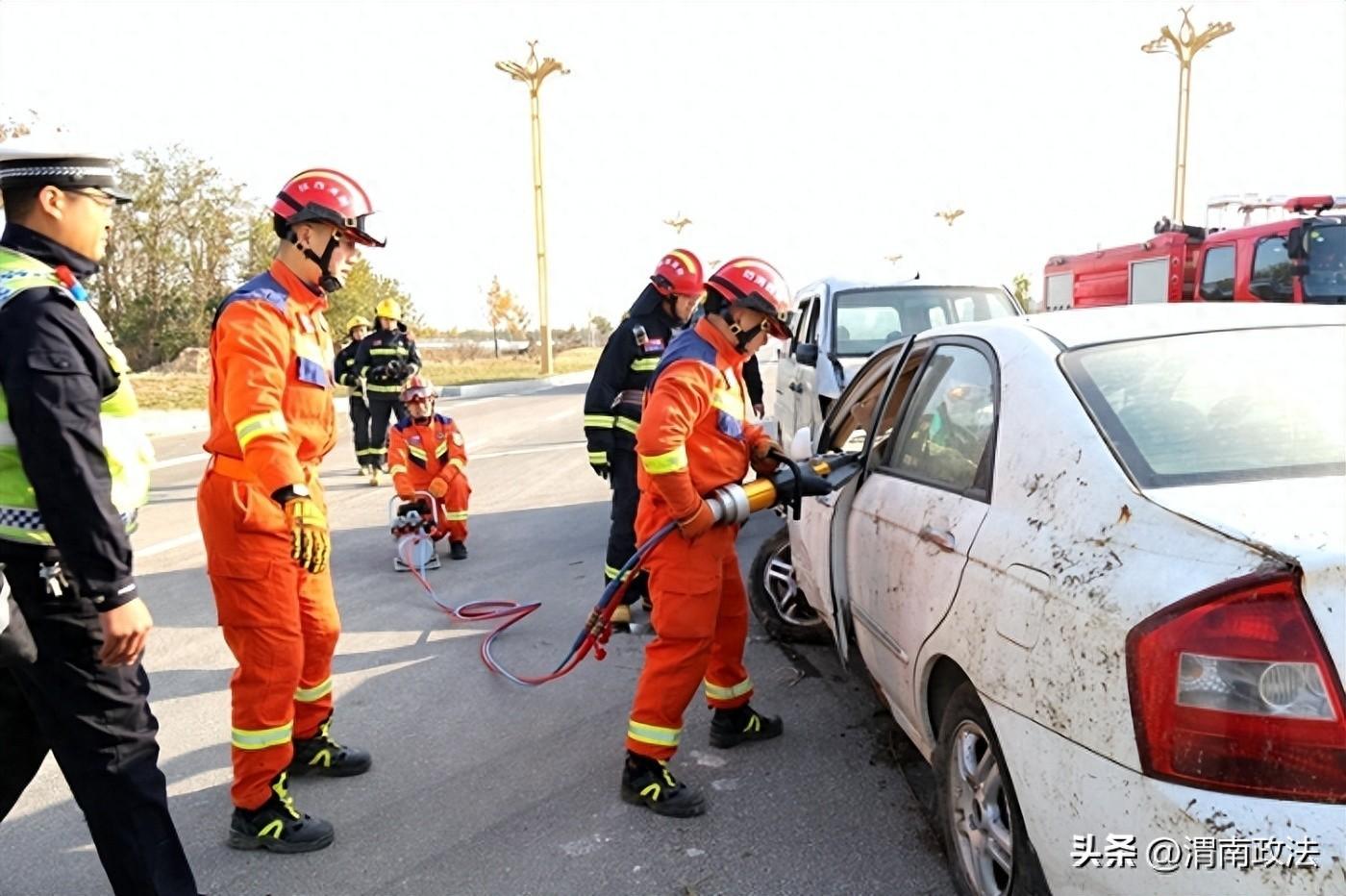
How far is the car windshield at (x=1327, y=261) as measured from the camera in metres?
10.6

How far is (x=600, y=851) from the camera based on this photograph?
10.3 feet

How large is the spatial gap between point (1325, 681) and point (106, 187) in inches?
121

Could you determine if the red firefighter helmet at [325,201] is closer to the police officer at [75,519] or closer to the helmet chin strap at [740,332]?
the police officer at [75,519]

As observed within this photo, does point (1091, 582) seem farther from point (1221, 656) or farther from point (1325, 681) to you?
point (1325, 681)

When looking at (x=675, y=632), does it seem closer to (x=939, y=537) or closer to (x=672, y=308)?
(x=939, y=537)

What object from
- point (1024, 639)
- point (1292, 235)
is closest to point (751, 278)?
point (1024, 639)

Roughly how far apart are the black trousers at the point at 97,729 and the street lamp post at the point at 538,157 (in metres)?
28.3

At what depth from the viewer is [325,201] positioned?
3326 mm

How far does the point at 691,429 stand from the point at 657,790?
4.22 ft

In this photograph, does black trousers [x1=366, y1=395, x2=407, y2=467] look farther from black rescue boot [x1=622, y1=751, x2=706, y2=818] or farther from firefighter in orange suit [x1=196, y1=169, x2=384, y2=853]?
black rescue boot [x1=622, y1=751, x2=706, y2=818]

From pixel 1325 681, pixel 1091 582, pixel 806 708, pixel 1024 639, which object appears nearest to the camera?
pixel 1325 681

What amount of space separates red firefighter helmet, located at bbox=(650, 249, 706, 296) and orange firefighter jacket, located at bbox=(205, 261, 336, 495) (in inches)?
81.3

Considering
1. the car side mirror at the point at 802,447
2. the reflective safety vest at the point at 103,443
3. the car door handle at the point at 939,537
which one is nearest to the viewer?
the reflective safety vest at the point at 103,443

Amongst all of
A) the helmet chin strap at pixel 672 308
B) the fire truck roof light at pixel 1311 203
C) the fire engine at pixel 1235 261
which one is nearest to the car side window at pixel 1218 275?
the fire engine at pixel 1235 261
